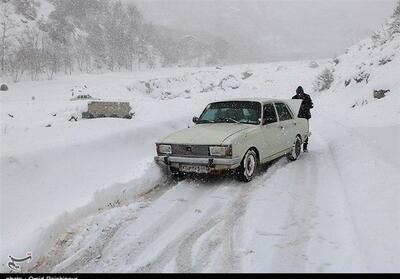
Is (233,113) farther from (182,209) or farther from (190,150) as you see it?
(182,209)

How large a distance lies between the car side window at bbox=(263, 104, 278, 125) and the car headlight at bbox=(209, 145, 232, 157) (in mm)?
1574

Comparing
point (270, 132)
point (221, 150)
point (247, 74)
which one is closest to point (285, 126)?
point (270, 132)

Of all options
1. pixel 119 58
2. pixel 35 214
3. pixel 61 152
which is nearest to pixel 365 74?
pixel 61 152

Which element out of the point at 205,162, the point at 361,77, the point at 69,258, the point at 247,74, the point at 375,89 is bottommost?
the point at 69,258

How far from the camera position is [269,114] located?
8.62 m

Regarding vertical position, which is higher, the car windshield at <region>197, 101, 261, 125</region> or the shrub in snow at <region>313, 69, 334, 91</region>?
the shrub in snow at <region>313, 69, 334, 91</region>

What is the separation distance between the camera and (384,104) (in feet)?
52.1

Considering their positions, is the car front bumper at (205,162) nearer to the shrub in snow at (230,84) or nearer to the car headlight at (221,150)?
the car headlight at (221,150)

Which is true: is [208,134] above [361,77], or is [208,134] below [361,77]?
below

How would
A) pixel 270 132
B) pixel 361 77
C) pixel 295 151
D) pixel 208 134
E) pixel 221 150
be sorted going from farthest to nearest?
pixel 361 77, pixel 295 151, pixel 270 132, pixel 208 134, pixel 221 150

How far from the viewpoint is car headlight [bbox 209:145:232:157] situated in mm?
7008

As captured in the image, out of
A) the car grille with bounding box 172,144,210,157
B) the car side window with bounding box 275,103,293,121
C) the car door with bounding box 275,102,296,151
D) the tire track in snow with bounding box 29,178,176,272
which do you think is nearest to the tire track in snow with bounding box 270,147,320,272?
the car door with bounding box 275,102,296,151

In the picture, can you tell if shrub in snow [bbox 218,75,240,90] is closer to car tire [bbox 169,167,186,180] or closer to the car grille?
car tire [bbox 169,167,186,180]

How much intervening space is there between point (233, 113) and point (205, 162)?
180 centimetres
